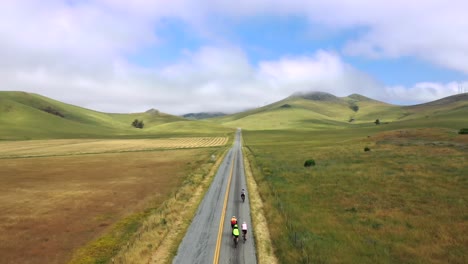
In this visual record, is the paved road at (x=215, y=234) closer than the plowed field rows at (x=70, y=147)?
Yes

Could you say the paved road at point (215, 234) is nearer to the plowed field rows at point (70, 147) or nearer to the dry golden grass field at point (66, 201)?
the dry golden grass field at point (66, 201)

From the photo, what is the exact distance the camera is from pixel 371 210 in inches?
1222

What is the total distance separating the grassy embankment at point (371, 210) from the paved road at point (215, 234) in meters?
2.62

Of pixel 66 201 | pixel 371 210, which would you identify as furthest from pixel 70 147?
pixel 371 210

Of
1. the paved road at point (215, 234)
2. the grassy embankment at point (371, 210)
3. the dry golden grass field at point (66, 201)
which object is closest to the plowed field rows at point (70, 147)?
the dry golden grass field at point (66, 201)

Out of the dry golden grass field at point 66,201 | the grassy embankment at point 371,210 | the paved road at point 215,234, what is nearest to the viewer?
the paved road at point 215,234

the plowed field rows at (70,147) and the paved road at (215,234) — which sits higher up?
the plowed field rows at (70,147)

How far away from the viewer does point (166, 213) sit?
3142 centimetres

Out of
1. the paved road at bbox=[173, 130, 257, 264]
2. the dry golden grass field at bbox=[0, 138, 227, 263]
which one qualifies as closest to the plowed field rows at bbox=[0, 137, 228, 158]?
the dry golden grass field at bbox=[0, 138, 227, 263]

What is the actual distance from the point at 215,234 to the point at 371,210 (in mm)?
16712

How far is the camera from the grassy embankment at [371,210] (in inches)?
845

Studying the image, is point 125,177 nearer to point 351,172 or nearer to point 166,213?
point 166,213

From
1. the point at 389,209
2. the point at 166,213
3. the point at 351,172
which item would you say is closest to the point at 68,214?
the point at 166,213

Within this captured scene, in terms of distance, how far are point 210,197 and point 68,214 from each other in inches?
632
